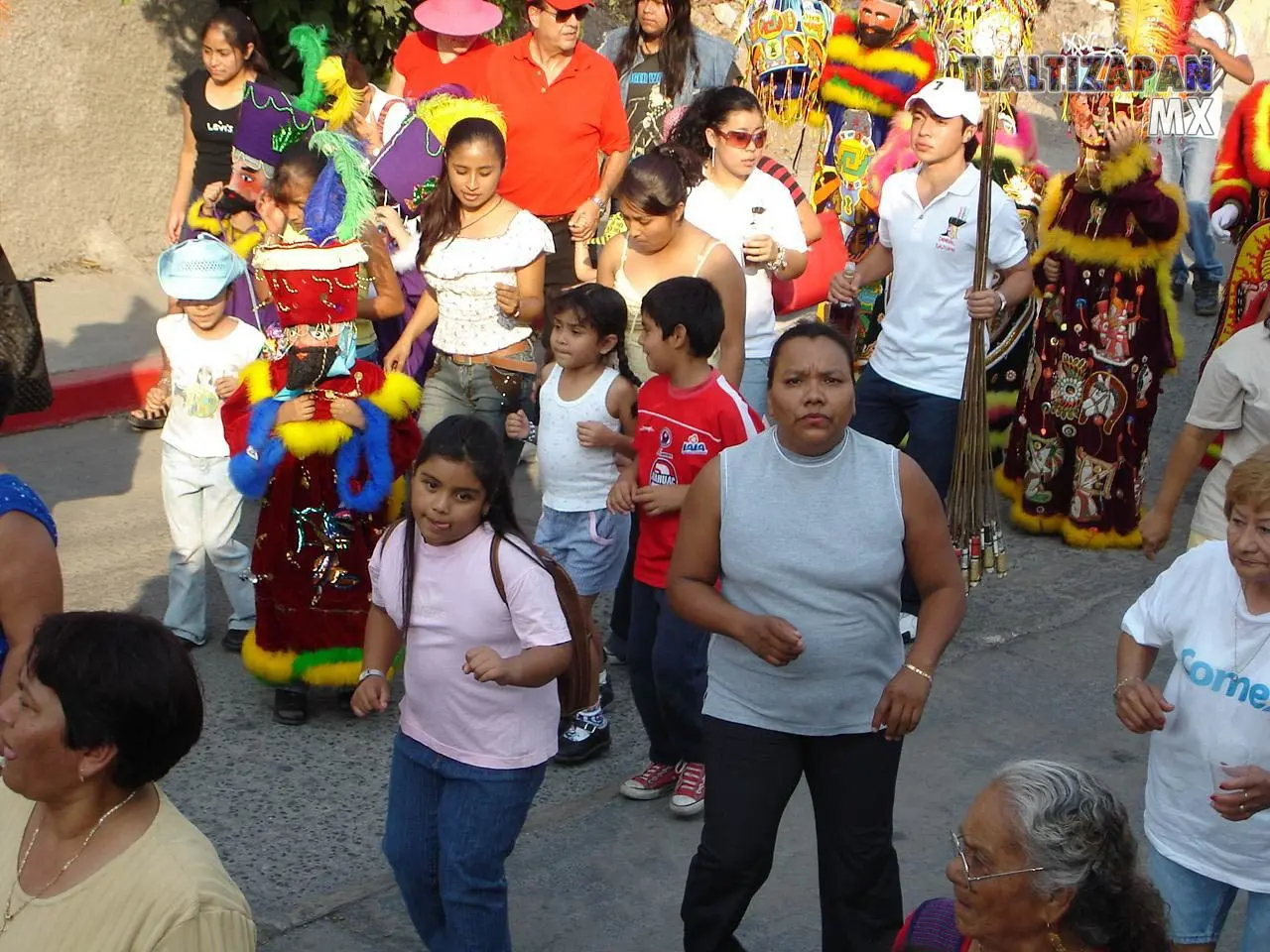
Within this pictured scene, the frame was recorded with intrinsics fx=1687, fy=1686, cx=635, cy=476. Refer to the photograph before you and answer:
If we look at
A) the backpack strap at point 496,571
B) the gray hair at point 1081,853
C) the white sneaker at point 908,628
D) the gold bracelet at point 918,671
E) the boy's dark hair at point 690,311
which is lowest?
the white sneaker at point 908,628

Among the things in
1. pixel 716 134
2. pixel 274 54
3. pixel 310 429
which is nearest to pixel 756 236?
pixel 716 134

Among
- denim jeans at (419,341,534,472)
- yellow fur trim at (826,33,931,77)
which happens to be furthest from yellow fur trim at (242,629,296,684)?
yellow fur trim at (826,33,931,77)

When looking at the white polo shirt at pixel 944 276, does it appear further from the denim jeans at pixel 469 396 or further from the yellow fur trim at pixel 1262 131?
the yellow fur trim at pixel 1262 131

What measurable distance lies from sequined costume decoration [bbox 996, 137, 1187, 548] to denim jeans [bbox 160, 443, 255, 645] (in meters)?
3.53

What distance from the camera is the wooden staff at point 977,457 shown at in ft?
18.6

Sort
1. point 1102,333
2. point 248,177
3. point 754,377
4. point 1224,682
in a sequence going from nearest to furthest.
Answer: point 1224,682 → point 754,377 → point 1102,333 → point 248,177

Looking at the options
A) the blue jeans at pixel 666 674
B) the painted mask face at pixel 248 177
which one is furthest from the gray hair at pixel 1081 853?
the painted mask face at pixel 248 177

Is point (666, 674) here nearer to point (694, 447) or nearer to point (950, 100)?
point (694, 447)

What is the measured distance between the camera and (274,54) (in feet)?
34.0

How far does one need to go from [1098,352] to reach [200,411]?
377 centimetres

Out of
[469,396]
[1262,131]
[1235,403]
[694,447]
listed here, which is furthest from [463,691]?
[1262,131]

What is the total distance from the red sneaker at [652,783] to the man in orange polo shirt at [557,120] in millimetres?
2886

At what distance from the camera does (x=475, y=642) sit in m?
3.71

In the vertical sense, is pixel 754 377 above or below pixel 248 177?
below
